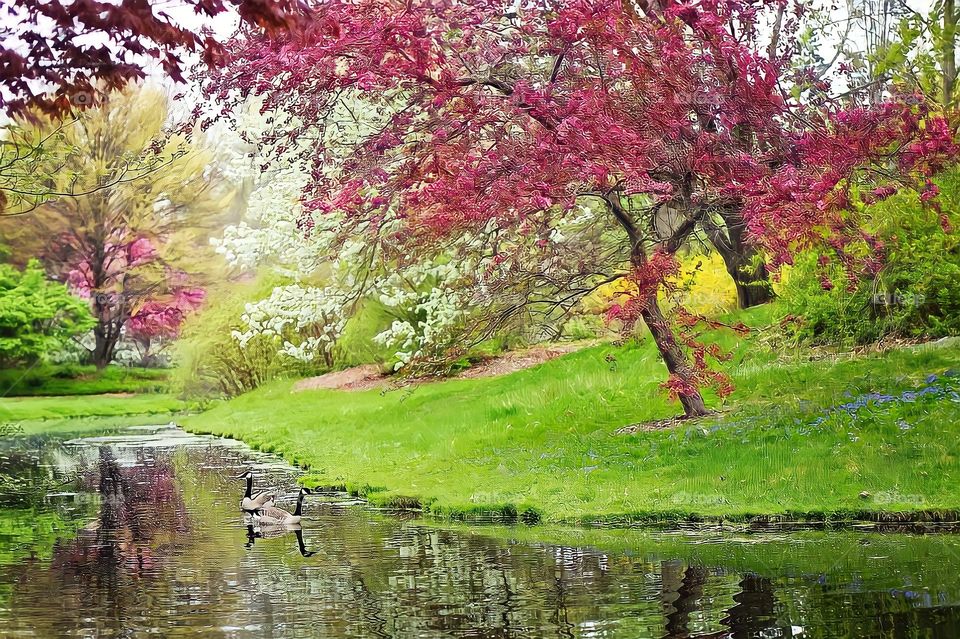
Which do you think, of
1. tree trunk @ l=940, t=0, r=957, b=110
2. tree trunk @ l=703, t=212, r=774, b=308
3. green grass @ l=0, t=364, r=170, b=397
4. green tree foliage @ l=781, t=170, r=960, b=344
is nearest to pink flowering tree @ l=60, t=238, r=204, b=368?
green grass @ l=0, t=364, r=170, b=397

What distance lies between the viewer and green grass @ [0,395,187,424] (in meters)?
41.8

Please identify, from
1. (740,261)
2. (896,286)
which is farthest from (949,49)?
(740,261)

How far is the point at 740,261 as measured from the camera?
21.6m

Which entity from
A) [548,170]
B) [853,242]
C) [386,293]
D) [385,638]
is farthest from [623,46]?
[386,293]

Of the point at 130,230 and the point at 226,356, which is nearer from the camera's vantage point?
the point at 226,356

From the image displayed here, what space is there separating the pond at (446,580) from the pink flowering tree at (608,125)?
4.26 m

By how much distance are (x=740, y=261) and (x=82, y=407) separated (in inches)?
1220

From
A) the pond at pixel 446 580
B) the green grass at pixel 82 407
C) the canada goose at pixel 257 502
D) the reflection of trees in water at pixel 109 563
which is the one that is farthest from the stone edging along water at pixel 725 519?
the green grass at pixel 82 407

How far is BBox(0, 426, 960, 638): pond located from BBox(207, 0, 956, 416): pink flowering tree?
426cm

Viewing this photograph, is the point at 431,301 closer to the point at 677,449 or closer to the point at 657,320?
the point at 657,320

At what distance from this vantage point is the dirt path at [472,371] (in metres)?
29.0

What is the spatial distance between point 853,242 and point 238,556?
9.38 m

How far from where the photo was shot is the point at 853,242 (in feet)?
51.0

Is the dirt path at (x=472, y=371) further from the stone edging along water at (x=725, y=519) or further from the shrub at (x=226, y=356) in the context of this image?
the stone edging along water at (x=725, y=519)
